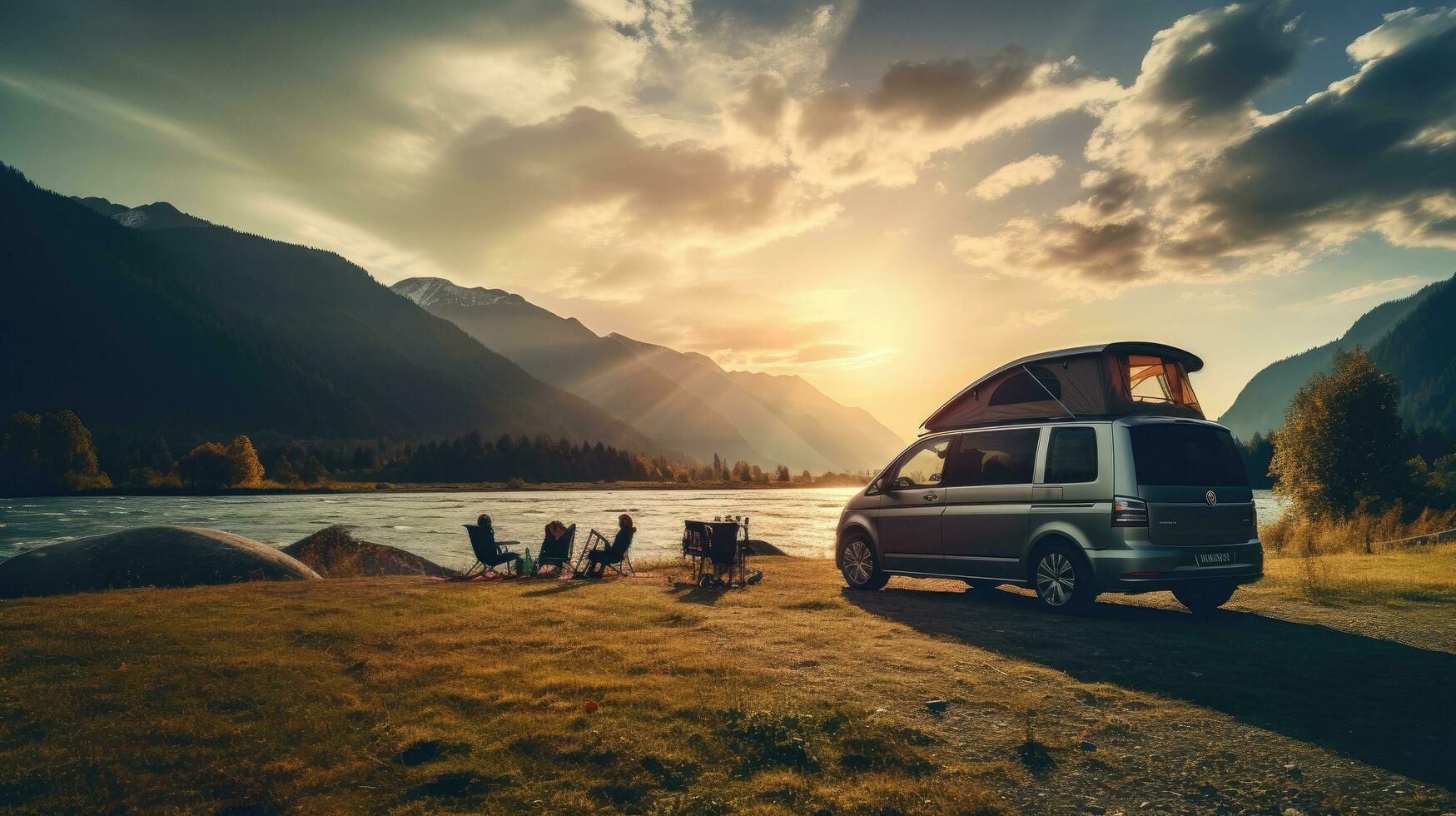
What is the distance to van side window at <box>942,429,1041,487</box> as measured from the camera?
1030 centimetres

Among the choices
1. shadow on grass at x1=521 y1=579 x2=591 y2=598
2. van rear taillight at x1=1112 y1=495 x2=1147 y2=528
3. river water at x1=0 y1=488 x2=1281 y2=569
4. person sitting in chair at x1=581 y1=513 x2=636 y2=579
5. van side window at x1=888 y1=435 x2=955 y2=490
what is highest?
van side window at x1=888 y1=435 x2=955 y2=490

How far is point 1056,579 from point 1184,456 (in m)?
2.30

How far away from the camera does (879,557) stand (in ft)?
40.1

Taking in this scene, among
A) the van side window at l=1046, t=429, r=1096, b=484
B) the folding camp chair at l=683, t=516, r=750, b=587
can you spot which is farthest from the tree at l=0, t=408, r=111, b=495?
the van side window at l=1046, t=429, r=1096, b=484

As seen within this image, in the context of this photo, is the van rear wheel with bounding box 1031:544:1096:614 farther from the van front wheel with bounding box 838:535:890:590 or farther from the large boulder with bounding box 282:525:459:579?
the large boulder with bounding box 282:525:459:579

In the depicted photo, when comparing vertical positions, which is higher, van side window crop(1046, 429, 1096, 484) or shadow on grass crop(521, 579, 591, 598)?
van side window crop(1046, 429, 1096, 484)

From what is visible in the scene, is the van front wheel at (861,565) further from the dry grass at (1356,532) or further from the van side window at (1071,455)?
the dry grass at (1356,532)

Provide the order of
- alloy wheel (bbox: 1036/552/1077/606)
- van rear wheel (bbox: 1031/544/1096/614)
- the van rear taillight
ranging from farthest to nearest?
alloy wheel (bbox: 1036/552/1077/606)
van rear wheel (bbox: 1031/544/1096/614)
the van rear taillight

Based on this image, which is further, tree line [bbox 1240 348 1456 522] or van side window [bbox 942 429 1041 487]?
tree line [bbox 1240 348 1456 522]

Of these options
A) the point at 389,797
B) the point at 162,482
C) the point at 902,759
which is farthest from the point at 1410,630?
the point at 162,482

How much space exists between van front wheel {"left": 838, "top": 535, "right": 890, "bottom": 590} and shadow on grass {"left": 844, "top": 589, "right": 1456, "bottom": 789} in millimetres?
1346

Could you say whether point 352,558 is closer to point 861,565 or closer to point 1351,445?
point 861,565

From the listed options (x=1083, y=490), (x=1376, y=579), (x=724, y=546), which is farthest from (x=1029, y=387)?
(x=1376, y=579)

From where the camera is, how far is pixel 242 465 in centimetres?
11875
